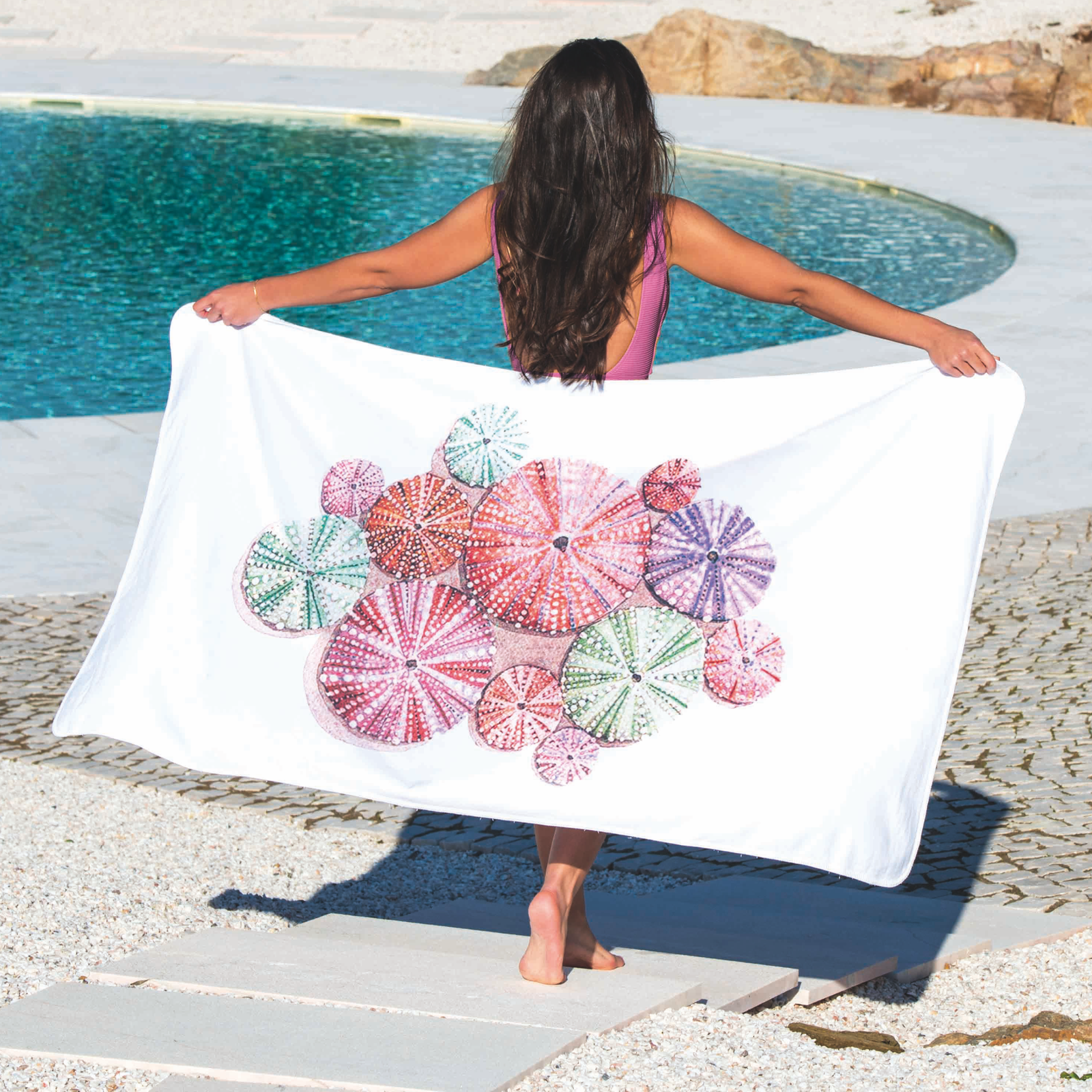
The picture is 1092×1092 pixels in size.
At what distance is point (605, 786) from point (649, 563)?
20.4 inches

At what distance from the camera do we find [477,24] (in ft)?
125

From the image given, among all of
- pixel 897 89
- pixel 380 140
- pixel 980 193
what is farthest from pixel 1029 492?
pixel 897 89

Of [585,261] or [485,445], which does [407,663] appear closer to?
[485,445]

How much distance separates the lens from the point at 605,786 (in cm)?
352

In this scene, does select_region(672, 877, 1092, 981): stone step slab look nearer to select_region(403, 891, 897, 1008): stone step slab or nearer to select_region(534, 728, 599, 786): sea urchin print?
select_region(403, 891, 897, 1008): stone step slab

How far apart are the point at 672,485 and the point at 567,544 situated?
0.91 feet

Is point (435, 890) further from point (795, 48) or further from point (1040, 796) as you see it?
point (795, 48)

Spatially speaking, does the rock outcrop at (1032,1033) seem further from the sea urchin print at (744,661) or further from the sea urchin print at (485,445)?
the sea urchin print at (485,445)

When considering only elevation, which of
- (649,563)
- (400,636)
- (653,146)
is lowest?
(400,636)

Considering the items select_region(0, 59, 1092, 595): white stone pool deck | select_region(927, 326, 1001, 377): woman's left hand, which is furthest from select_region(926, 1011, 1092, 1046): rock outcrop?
select_region(0, 59, 1092, 595): white stone pool deck

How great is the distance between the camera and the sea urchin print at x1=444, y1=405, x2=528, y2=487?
3646 millimetres

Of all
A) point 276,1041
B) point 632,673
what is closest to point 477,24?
point 632,673

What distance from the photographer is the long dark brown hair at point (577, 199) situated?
3205 millimetres

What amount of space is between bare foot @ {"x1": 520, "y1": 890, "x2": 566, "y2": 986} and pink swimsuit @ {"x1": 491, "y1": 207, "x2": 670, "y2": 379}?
1.18 m
